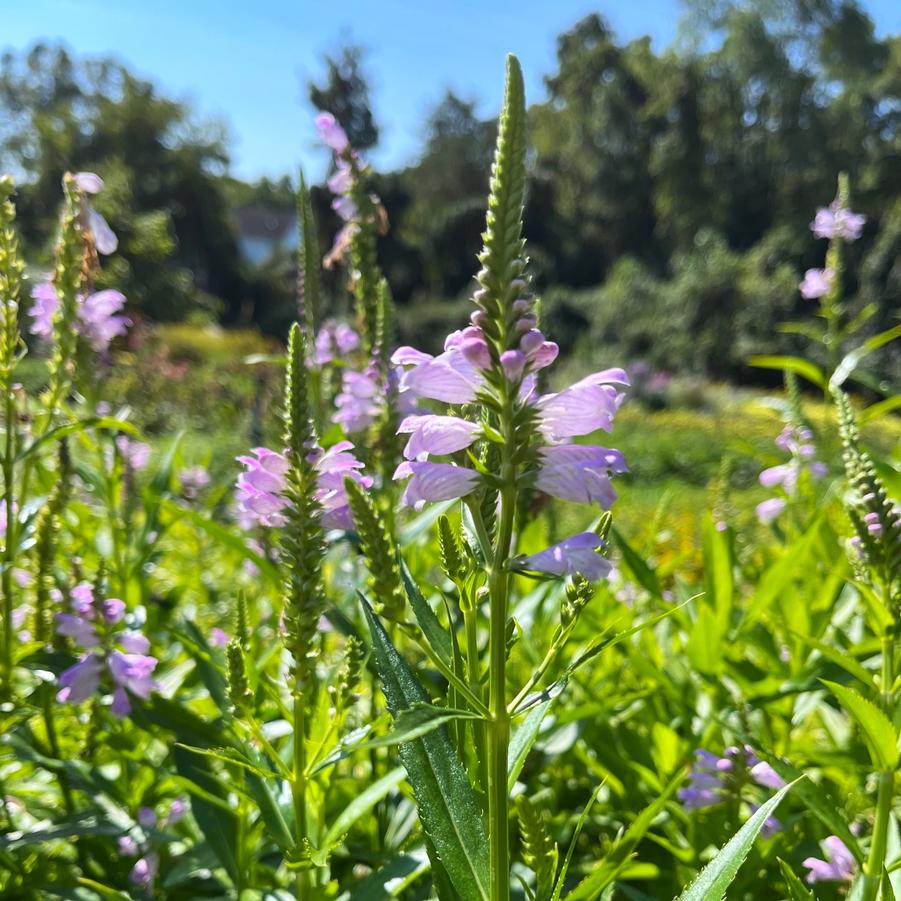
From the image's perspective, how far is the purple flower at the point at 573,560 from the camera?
89cm

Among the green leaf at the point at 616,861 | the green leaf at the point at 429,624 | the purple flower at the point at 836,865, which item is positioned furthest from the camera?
the purple flower at the point at 836,865

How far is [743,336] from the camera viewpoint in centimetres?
2084

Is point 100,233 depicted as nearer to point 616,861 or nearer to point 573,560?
point 573,560

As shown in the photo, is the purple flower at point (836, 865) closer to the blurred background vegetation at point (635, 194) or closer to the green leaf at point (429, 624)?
the green leaf at point (429, 624)

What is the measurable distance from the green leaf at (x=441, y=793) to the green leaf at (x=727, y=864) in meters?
0.25

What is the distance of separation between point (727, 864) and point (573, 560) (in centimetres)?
41

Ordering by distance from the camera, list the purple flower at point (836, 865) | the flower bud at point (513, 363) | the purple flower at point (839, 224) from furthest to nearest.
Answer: the purple flower at point (839, 224) < the purple flower at point (836, 865) < the flower bud at point (513, 363)

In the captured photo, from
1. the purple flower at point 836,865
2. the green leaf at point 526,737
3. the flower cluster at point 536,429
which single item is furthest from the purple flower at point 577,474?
the purple flower at point 836,865

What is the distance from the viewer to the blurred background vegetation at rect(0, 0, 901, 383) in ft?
71.5

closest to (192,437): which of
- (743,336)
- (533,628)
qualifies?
(533,628)

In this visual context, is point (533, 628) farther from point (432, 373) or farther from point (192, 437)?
point (192, 437)

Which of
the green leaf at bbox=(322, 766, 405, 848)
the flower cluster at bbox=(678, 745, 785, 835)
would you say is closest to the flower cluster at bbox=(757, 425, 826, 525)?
the flower cluster at bbox=(678, 745, 785, 835)

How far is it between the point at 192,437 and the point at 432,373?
12224 millimetres

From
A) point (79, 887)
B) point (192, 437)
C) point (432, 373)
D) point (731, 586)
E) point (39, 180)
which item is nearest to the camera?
point (432, 373)
